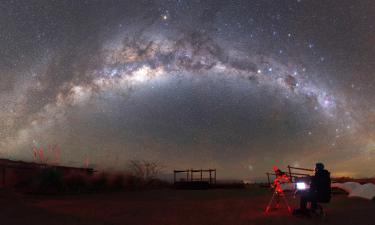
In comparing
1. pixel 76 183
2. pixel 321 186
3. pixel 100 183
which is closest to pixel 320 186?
pixel 321 186

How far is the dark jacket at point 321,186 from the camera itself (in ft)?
35.0

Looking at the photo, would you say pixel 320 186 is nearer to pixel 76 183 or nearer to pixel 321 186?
pixel 321 186

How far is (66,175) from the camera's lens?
87.7ft

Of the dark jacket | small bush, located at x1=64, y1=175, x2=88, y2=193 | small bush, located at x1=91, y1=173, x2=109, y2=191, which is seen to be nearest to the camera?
the dark jacket

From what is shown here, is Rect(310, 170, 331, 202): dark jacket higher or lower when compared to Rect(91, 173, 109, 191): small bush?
higher

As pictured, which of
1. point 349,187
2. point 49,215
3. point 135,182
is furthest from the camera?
point 135,182

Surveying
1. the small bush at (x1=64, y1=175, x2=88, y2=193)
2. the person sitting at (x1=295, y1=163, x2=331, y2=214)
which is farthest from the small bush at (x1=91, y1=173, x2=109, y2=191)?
the person sitting at (x1=295, y1=163, x2=331, y2=214)

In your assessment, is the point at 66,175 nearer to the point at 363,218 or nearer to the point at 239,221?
the point at 239,221

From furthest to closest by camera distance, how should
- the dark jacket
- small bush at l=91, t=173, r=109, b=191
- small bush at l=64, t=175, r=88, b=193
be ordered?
1. small bush at l=91, t=173, r=109, b=191
2. small bush at l=64, t=175, r=88, b=193
3. the dark jacket

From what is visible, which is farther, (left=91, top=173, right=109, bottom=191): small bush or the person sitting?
(left=91, top=173, right=109, bottom=191): small bush

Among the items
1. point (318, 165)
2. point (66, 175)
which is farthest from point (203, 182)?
point (318, 165)

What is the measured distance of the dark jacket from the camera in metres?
10.7

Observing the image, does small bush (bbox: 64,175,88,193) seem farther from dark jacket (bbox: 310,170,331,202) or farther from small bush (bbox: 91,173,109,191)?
dark jacket (bbox: 310,170,331,202)

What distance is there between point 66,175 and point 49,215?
51.0ft
